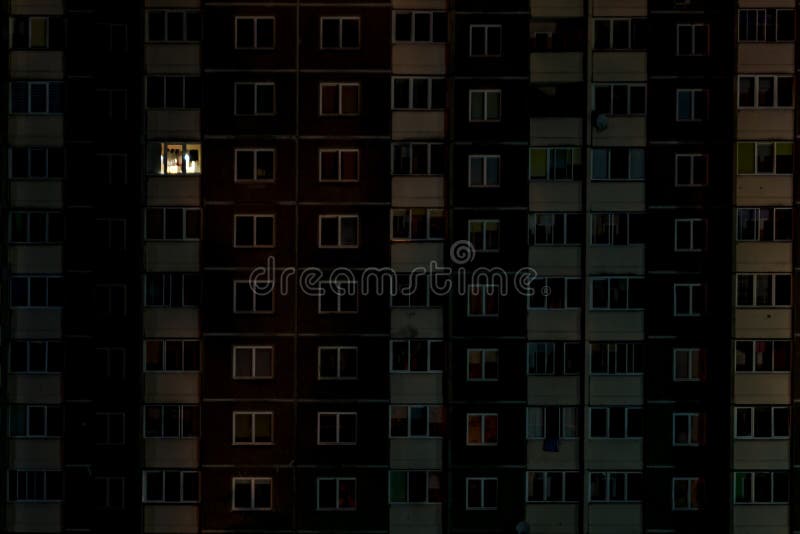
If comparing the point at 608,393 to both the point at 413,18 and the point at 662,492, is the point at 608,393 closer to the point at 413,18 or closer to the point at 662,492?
the point at 662,492

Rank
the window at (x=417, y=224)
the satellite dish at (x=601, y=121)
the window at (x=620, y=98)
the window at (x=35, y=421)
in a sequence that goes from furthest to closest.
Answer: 1. the window at (x=35, y=421)
2. the window at (x=417, y=224)
3. the window at (x=620, y=98)
4. the satellite dish at (x=601, y=121)

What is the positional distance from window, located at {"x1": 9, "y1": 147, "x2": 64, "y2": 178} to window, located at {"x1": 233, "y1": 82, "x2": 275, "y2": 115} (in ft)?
21.0

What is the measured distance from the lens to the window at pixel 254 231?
88.2 feet

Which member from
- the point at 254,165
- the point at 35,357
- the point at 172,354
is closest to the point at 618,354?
the point at 254,165

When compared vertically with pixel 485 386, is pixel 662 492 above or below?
below

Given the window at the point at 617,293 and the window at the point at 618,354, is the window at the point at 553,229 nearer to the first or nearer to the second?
the window at the point at 617,293

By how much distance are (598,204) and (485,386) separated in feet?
24.5

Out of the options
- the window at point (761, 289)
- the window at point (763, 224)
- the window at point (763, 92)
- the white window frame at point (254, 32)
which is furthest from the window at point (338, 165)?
the window at point (761, 289)

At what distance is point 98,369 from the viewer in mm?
26984

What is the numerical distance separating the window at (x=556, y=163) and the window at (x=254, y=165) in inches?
357

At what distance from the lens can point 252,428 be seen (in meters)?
27.0

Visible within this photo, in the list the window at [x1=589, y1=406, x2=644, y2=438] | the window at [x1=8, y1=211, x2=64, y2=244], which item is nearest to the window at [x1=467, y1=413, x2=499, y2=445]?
the window at [x1=589, y1=406, x2=644, y2=438]

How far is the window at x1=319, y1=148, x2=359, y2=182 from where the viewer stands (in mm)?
26812

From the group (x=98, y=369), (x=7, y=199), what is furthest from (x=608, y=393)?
(x=7, y=199)
